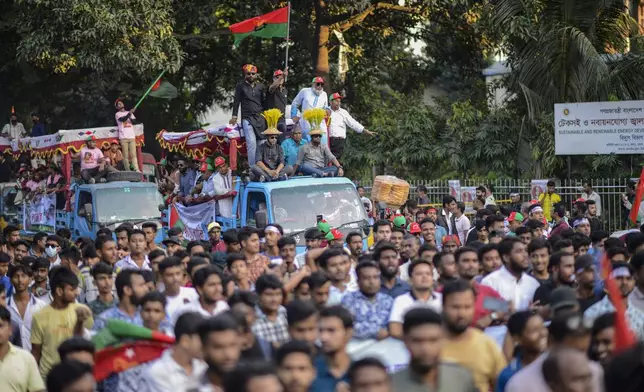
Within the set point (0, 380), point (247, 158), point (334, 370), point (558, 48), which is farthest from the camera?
point (558, 48)

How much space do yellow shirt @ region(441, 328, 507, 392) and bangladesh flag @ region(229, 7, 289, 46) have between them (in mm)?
17474

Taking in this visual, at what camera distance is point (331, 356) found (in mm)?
6902

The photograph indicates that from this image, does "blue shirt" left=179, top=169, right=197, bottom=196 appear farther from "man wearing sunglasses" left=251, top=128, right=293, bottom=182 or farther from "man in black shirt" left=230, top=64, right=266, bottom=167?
"man wearing sunglasses" left=251, top=128, right=293, bottom=182

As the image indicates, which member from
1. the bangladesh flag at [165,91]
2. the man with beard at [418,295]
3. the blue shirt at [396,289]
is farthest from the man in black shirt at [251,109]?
the bangladesh flag at [165,91]

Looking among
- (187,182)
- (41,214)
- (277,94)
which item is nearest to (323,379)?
(277,94)

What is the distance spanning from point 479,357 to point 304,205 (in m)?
9.69

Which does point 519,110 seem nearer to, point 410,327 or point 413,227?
point 413,227

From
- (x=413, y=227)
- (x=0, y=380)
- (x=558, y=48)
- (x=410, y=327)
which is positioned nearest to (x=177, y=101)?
(x=558, y=48)

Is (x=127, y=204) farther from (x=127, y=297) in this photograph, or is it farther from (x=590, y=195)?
(x=127, y=297)

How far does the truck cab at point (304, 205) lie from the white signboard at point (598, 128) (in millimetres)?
7363

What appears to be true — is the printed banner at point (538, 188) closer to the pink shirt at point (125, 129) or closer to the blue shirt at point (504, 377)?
the pink shirt at point (125, 129)

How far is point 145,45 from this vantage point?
28.6m

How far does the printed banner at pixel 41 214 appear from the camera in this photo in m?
23.7

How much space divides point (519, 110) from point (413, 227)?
11927 mm
